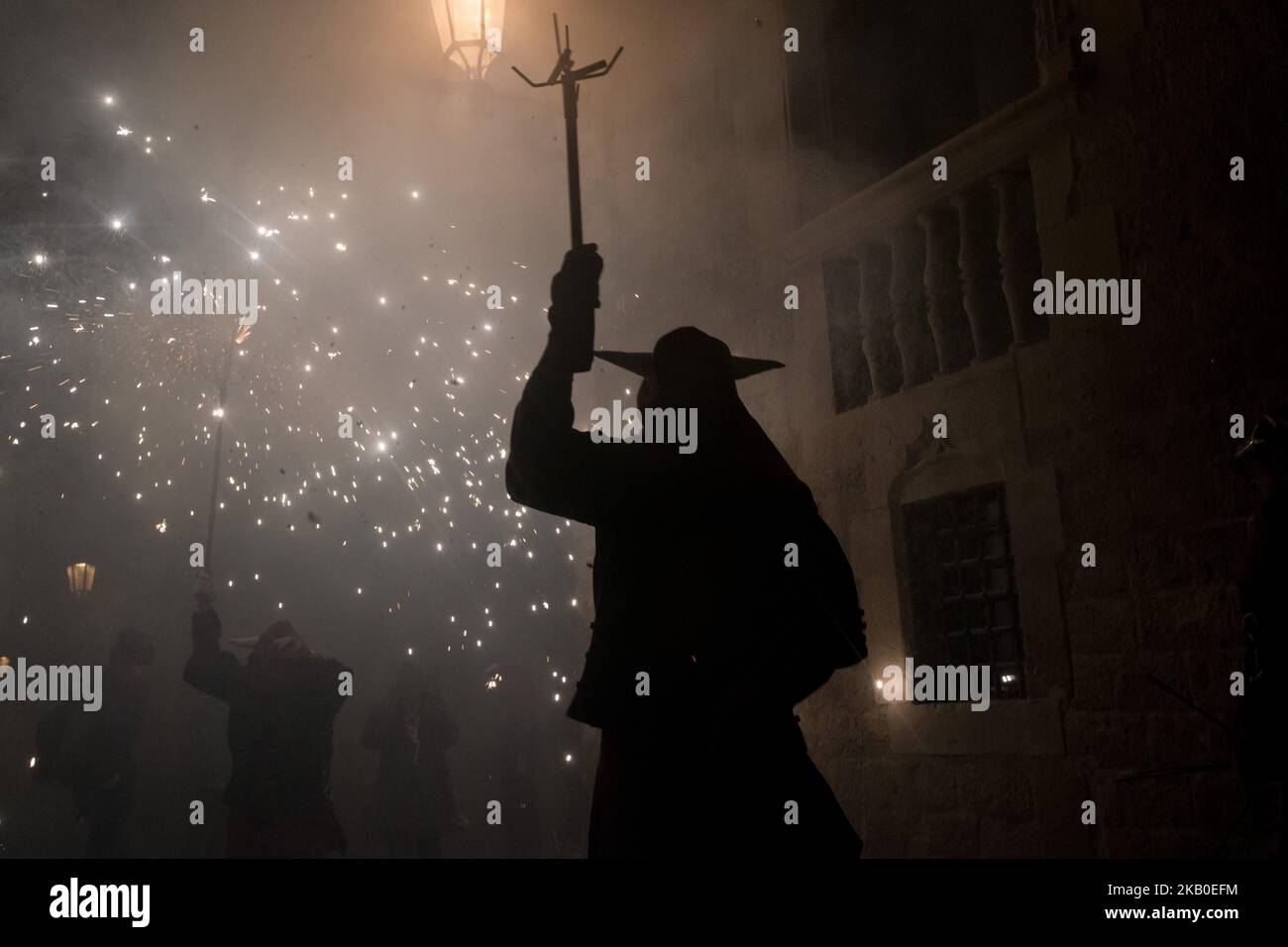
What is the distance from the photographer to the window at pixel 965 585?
18.1 feet

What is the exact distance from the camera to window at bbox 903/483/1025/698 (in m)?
5.53

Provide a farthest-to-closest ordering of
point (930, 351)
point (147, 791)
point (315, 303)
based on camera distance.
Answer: point (315, 303)
point (147, 791)
point (930, 351)

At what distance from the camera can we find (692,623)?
2.13 metres

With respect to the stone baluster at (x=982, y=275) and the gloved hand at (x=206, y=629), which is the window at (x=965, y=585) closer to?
the stone baluster at (x=982, y=275)

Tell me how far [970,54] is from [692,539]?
566 centimetres

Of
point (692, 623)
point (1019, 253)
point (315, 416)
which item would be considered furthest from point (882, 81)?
point (315, 416)

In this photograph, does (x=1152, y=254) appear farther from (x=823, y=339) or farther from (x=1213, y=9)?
(x=823, y=339)

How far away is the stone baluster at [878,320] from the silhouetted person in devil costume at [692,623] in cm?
440

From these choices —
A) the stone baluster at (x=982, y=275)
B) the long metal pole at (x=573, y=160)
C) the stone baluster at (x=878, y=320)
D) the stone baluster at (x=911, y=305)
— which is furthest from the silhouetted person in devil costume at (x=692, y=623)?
the stone baluster at (x=878, y=320)

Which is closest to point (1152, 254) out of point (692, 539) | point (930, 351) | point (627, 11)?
point (930, 351)

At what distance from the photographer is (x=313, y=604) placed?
1812 centimetres

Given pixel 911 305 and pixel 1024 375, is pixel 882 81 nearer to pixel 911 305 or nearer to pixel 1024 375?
pixel 911 305

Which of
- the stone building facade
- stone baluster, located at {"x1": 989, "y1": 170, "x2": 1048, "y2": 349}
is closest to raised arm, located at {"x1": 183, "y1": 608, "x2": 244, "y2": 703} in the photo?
the stone building facade

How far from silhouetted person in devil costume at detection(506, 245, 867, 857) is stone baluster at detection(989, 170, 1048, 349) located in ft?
12.6
